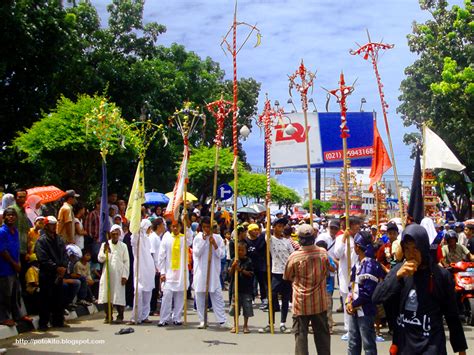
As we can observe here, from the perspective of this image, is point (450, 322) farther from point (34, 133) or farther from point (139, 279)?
point (34, 133)

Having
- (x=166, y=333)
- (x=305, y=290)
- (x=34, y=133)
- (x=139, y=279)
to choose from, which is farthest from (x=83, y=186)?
(x=305, y=290)

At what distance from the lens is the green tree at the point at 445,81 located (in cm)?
2345

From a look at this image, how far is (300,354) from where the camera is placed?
23.3 feet

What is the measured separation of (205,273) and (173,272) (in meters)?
0.72

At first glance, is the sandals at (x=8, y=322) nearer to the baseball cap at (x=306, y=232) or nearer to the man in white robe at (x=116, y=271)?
the man in white robe at (x=116, y=271)

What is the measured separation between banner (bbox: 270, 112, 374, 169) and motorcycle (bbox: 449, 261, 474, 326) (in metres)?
16.3

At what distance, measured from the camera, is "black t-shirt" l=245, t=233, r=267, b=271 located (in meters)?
11.9

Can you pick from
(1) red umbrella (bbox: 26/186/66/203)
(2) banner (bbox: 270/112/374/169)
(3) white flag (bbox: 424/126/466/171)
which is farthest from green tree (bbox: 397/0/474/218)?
(1) red umbrella (bbox: 26/186/66/203)

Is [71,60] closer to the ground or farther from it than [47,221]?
farther from it

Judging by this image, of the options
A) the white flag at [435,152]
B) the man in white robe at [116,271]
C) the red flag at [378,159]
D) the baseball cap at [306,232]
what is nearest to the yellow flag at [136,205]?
the man in white robe at [116,271]

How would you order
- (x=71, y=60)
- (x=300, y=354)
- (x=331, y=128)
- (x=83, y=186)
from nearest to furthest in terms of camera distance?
(x=300, y=354) → (x=83, y=186) → (x=71, y=60) → (x=331, y=128)

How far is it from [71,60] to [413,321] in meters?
21.6

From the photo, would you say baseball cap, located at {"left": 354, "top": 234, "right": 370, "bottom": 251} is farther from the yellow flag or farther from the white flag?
the white flag

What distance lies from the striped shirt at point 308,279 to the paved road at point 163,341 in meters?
1.78
